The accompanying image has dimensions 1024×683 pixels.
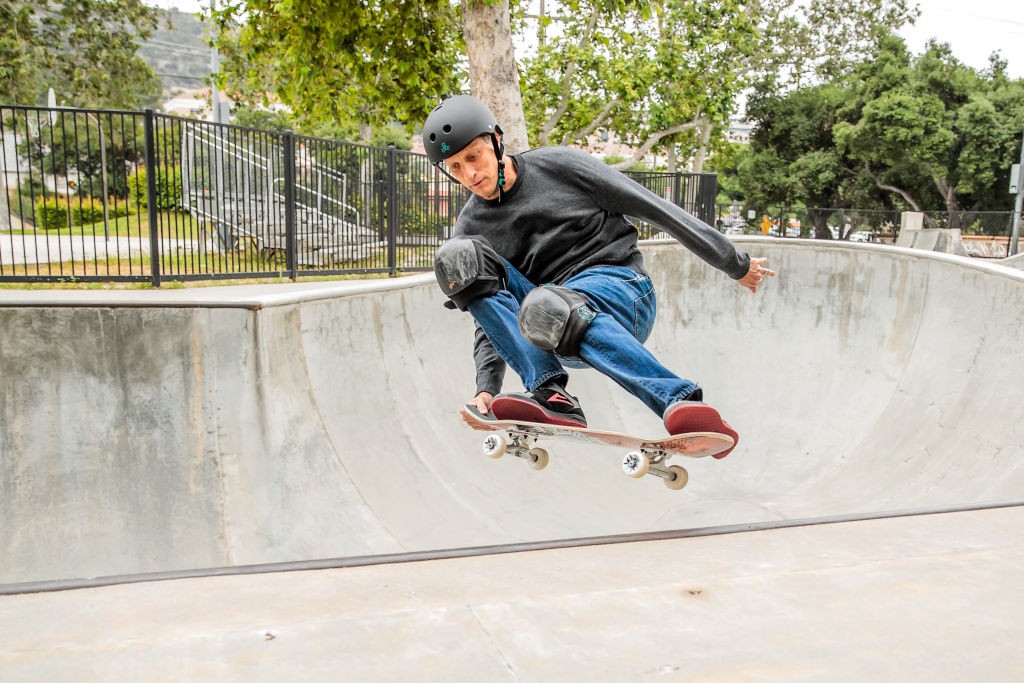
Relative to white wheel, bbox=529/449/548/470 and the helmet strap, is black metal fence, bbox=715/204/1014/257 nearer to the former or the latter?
white wheel, bbox=529/449/548/470

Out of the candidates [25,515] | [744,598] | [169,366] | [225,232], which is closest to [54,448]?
[25,515]

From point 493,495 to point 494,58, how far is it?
21.3 ft

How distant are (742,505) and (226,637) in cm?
570

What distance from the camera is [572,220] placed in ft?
12.0

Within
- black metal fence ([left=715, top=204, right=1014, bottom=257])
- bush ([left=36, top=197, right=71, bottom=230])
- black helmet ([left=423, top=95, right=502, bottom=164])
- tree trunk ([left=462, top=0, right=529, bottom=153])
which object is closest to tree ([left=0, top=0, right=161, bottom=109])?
bush ([left=36, top=197, right=71, bottom=230])

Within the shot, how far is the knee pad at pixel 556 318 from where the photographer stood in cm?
332

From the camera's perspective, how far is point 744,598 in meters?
2.63

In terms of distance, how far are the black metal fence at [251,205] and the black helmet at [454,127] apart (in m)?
5.49

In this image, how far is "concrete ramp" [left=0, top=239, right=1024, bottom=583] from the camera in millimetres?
5070

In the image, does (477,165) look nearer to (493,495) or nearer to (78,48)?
(493,495)

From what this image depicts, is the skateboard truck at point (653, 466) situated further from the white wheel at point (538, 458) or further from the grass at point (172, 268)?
the grass at point (172, 268)

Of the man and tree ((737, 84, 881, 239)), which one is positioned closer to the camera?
the man

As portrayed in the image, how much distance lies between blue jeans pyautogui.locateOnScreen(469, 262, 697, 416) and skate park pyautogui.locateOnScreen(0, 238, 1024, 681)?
2.15 ft

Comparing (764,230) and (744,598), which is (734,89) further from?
(744,598)
